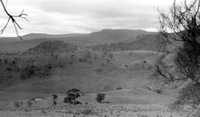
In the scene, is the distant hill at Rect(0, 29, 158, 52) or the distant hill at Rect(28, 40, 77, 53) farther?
the distant hill at Rect(0, 29, 158, 52)

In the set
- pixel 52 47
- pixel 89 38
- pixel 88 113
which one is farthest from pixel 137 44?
pixel 88 113

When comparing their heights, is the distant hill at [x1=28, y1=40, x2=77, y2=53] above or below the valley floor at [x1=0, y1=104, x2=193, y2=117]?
above

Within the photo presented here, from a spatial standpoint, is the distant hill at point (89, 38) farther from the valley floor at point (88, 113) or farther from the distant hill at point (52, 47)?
Answer: the valley floor at point (88, 113)

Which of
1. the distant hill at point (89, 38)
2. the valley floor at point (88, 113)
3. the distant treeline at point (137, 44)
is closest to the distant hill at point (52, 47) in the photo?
the distant treeline at point (137, 44)

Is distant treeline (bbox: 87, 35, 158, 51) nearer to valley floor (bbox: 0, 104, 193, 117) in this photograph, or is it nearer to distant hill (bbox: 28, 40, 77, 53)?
distant hill (bbox: 28, 40, 77, 53)

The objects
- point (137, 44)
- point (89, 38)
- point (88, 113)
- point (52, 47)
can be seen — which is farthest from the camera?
point (89, 38)

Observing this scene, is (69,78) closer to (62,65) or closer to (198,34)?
(62,65)

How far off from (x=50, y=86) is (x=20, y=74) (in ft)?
29.4

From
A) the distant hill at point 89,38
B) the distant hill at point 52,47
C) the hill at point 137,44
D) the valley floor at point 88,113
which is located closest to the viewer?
the valley floor at point 88,113

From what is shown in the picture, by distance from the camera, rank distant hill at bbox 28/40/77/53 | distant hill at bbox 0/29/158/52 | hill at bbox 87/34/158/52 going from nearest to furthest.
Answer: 1. distant hill at bbox 28/40/77/53
2. hill at bbox 87/34/158/52
3. distant hill at bbox 0/29/158/52

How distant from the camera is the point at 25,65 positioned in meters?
63.7

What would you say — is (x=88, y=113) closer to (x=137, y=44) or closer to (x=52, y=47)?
(x=52, y=47)

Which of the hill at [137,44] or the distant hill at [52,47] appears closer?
the distant hill at [52,47]

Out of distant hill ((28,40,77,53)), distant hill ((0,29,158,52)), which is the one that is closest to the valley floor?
distant hill ((28,40,77,53))
